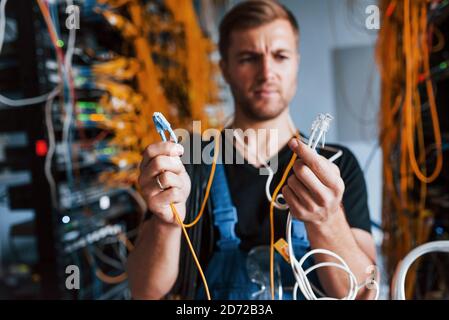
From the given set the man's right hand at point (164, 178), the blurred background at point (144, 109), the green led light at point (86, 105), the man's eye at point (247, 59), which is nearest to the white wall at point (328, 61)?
the blurred background at point (144, 109)

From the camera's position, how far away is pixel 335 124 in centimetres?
81

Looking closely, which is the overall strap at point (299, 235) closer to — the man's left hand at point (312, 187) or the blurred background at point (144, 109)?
the man's left hand at point (312, 187)

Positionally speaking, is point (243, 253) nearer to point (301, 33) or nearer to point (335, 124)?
point (335, 124)

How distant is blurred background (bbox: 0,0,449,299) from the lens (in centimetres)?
83

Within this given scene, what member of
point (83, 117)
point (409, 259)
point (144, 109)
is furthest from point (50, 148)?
point (409, 259)

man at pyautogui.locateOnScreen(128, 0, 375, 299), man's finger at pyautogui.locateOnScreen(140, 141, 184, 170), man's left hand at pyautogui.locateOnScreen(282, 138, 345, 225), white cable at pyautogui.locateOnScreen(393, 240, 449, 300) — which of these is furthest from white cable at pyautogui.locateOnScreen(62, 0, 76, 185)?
white cable at pyautogui.locateOnScreen(393, 240, 449, 300)

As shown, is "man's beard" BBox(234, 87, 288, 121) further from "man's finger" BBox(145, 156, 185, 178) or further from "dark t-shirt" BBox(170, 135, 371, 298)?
"man's finger" BBox(145, 156, 185, 178)

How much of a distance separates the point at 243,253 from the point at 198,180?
0.19m

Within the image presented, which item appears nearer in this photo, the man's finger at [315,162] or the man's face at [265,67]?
the man's finger at [315,162]

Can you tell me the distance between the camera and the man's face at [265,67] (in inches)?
27.7

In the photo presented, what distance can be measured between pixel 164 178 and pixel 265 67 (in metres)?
0.28

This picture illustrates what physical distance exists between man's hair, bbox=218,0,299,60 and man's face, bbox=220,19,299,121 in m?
0.01

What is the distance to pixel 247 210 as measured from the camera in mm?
782
